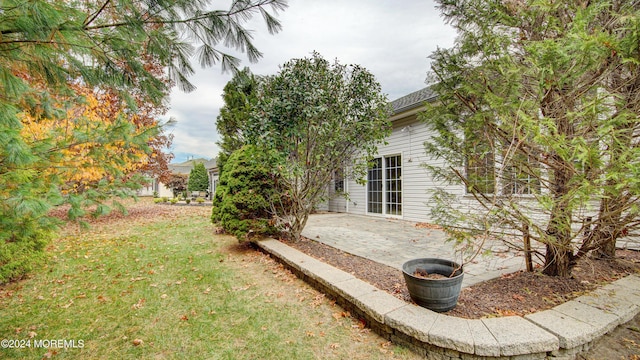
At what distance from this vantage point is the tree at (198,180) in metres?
21.9

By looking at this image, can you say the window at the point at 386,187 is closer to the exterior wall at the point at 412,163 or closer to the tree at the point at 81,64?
the exterior wall at the point at 412,163

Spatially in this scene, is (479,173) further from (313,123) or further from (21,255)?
(21,255)

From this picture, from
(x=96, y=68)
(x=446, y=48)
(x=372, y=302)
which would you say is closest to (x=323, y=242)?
(x=372, y=302)

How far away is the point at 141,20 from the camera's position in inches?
74.8

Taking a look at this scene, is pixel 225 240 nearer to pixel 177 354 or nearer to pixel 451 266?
pixel 177 354

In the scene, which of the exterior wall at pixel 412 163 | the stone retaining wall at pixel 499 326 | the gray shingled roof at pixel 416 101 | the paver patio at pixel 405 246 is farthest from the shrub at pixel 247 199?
the gray shingled roof at pixel 416 101

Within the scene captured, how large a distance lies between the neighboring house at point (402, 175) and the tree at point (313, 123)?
2034 mm

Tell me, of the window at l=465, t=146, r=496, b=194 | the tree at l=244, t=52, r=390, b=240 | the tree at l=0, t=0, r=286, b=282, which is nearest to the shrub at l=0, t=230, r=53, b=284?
the tree at l=0, t=0, r=286, b=282

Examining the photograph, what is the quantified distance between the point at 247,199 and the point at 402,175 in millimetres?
5146

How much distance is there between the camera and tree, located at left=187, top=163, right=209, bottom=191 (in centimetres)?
2186

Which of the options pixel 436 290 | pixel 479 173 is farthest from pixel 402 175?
pixel 436 290

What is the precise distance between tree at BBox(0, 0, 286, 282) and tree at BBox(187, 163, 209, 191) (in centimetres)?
2048

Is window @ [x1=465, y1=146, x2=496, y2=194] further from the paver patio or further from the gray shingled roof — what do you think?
the gray shingled roof

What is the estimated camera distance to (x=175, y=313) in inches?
111
